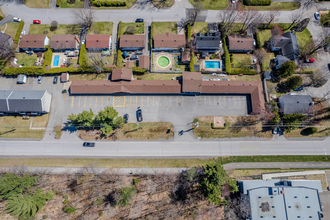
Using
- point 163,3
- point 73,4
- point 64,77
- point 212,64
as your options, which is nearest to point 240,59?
point 212,64

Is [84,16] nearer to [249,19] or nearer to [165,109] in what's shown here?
[165,109]

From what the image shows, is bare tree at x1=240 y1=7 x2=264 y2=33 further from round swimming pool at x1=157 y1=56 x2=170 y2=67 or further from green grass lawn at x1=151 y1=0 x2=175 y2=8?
round swimming pool at x1=157 y1=56 x2=170 y2=67

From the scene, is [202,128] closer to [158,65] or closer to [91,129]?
[158,65]

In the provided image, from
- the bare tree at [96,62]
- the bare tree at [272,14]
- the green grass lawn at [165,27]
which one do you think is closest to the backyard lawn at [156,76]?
the bare tree at [96,62]

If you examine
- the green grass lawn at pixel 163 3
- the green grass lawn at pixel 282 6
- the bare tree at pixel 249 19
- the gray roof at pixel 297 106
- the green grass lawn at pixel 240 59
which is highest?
the green grass lawn at pixel 163 3

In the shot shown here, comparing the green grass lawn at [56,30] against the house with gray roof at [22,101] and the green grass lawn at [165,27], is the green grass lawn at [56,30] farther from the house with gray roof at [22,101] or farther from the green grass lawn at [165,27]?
the green grass lawn at [165,27]

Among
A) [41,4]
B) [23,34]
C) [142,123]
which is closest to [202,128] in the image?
[142,123]
